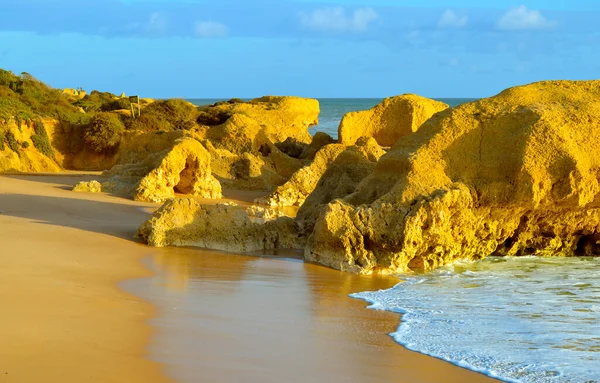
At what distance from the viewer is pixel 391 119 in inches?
946

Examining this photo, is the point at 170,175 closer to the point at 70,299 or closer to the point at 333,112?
the point at 70,299

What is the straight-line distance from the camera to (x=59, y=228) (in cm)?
1139

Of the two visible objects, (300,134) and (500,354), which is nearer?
(500,354)

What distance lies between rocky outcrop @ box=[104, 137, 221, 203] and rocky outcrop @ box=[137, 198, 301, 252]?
17.2 feet

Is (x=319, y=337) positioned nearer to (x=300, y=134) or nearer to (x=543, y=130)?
(x=543, y=130)

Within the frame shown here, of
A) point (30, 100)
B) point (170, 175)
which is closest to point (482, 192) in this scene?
point (170, 175)

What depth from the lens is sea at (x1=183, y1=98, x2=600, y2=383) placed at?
5953mm

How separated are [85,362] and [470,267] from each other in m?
6.11

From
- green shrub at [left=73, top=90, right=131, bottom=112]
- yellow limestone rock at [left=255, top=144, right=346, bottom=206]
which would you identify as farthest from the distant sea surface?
yellow limestone rock at [left=255, top=144, right=346, bottom=206]

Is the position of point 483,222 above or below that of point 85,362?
above

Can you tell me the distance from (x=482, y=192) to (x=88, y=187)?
8.87m

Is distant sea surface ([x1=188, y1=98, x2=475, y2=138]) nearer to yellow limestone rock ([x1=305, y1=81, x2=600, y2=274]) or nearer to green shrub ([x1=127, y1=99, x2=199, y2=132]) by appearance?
green shrub ([x1=127, y1=99, x2=199, y2=132])

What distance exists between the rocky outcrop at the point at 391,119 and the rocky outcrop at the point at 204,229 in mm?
12072

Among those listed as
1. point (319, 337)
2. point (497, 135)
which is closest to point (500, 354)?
point (319, 337)
